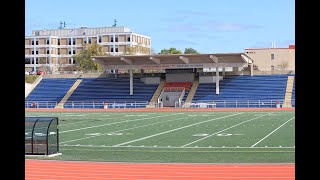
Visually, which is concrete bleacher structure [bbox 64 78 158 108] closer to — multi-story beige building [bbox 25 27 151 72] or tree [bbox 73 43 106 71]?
tree [bbox 73 43 106 71]

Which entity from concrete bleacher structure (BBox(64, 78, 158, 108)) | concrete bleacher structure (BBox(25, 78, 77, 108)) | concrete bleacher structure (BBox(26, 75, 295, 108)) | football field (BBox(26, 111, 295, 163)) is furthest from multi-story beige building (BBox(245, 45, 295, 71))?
football field (BBox(26, 111, 295, 163))

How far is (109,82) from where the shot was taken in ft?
196

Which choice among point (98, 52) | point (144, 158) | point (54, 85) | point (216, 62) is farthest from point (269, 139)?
point (98, 52)

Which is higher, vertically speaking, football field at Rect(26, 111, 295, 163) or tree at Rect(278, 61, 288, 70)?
tree at Rect(278, 61, 288, 70)

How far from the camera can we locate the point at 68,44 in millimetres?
118000

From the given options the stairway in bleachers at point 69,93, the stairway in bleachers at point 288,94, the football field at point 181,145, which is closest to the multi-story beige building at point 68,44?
the stairway in bleachers at point 69,93

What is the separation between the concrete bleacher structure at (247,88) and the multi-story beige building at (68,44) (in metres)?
56.7

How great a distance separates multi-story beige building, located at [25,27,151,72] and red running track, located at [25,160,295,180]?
9727cm

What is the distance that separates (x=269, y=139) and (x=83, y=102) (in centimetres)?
3643

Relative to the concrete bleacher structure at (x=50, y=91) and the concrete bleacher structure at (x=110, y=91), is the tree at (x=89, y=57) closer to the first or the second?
the concrete bleacher structure at (x=50, y=91)

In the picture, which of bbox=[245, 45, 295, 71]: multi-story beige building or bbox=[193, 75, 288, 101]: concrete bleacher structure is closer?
bbox=[193, 75, 288, 101]: concrete bleacher structure

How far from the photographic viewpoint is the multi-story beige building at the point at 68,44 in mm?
111812

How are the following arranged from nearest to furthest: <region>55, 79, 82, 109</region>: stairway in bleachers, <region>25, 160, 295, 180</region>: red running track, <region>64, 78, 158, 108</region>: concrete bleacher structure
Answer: <region>25, 160, 295, 180</region>: red running track → <region>64, 78, 158, 108</region>: concrete bleacher structure → <region>55, 79, 82, 109</region>: stairway in bleachers

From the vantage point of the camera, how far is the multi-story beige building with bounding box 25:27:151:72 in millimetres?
111812
